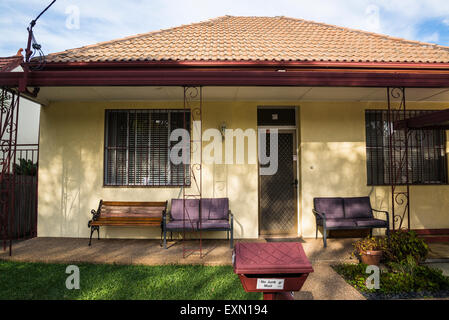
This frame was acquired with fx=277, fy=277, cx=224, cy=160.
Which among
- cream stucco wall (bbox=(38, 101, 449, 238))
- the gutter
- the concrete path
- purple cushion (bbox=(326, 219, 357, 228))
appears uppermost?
the gutter

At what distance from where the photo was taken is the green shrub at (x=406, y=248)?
434 cm

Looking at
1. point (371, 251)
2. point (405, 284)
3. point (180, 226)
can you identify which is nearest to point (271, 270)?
point (405, 284)

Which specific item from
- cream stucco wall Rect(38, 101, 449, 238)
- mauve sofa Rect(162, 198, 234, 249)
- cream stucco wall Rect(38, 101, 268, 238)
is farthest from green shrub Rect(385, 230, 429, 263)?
mauve sofa Rect(162, 198, 234, 249)

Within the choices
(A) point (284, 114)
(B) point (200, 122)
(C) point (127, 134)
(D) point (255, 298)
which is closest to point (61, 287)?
(D) point (255, 298)

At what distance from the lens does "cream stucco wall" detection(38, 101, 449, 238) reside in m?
6.30

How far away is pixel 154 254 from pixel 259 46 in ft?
16.5

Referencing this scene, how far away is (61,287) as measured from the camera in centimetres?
372

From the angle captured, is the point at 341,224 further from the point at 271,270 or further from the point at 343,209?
the point at 271,270

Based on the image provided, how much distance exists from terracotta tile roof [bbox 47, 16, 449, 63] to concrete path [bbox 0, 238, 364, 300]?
3.71 metres

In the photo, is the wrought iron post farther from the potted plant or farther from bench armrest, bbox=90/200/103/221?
the potted plant

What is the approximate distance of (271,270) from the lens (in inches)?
78.7

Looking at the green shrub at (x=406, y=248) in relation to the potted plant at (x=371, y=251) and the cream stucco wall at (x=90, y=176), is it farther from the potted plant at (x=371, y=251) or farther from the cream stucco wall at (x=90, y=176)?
the cream stucco wall at (x=90, y=176)

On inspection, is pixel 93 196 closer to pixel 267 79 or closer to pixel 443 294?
pixel 267 79

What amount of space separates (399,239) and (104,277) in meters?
4.62
